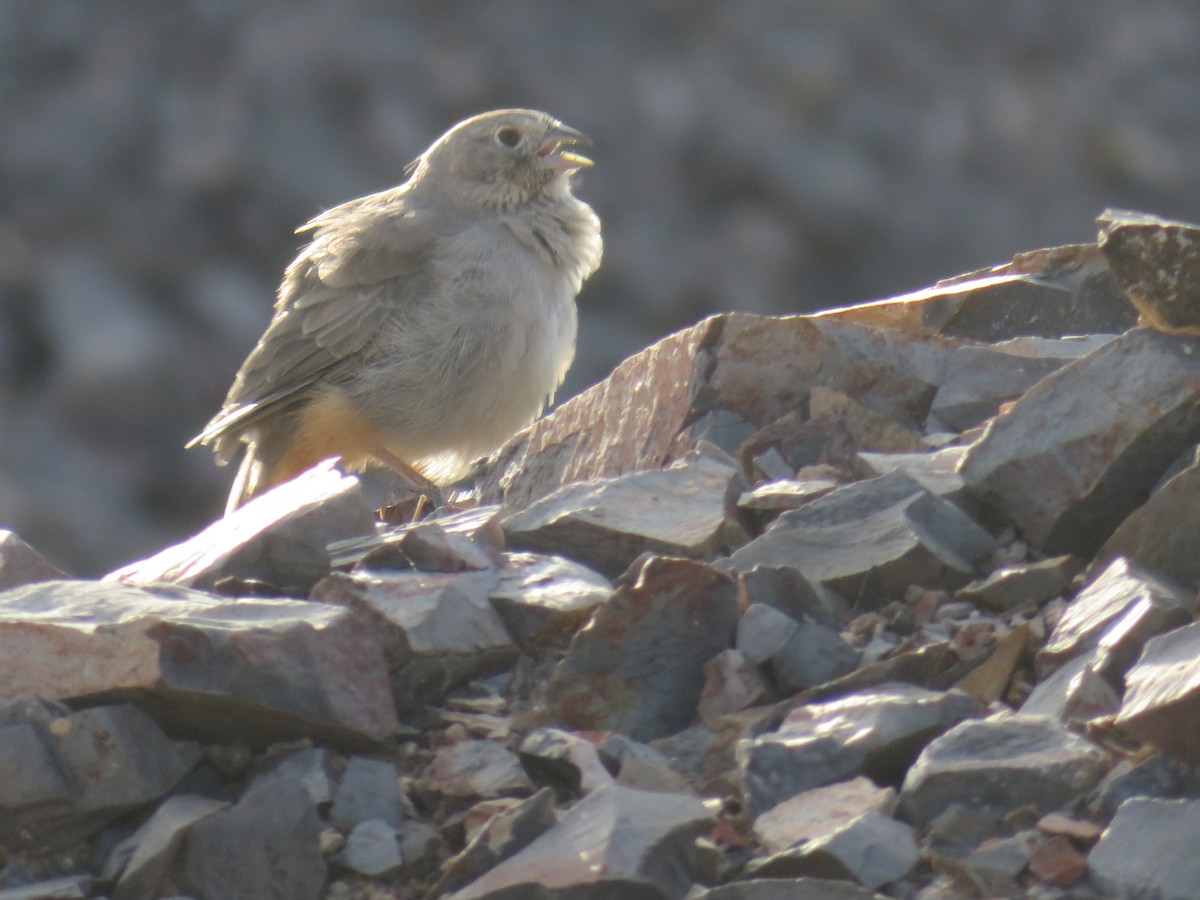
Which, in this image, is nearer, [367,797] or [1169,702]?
[1169,702]

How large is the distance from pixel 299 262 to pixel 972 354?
2.90 meters

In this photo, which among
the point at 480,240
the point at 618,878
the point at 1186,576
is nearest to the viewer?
the point at 618,878

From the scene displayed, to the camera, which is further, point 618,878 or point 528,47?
point 528,47

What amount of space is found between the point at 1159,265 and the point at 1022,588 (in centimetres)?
72

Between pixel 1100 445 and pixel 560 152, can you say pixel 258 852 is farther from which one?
pixel 560 152

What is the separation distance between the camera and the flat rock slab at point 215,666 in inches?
146

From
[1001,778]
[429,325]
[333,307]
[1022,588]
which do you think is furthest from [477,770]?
[333,307]

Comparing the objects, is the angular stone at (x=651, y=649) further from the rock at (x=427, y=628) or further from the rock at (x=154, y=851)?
the rock at (x=154, y=851)

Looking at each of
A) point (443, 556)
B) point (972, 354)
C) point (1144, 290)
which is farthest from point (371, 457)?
point (1144, 290)

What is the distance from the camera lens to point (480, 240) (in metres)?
7.21

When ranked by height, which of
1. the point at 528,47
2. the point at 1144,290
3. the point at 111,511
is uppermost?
the point at 528,47

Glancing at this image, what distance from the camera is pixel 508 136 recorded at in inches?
304

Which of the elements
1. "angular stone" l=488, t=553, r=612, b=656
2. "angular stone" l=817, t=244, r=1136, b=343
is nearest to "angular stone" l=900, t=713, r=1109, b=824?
"angular stone" l=488, t=553, r=612, b=656

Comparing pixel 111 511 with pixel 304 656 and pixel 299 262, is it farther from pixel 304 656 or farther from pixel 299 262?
pixel 304 656
